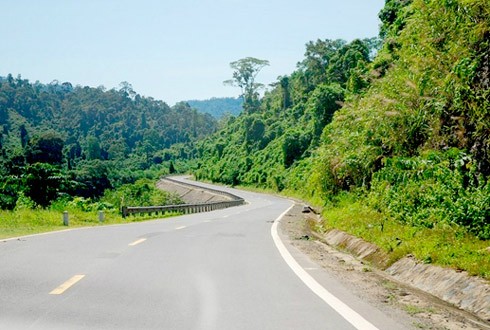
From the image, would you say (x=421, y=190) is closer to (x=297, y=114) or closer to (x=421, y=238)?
(x=421, y=238)

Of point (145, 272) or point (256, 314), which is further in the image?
point (145, 272)

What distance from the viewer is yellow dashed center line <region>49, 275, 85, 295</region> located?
627 cm

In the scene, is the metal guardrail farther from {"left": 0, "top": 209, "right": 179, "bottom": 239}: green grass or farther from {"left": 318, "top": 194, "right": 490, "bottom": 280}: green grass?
{"left": 318, "top": 194, "right": 490, "bottom": 280}: green grass

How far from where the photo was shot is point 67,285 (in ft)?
21.9

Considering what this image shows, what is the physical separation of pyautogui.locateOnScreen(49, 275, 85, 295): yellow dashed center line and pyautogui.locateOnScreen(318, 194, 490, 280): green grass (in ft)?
17.5

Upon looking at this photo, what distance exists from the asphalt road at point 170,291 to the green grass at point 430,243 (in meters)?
1.82

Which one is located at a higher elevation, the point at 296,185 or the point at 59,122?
the point at 59,122

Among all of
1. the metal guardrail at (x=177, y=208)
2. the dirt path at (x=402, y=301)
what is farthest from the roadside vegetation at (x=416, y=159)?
the metal guardrail at (x=177, y=208)

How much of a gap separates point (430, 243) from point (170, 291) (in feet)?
16.5

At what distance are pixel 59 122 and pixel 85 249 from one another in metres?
194

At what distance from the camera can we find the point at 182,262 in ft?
29.5

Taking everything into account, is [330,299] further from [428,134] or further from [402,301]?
[428,134]

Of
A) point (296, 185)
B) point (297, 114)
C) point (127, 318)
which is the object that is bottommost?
point (296, 185)

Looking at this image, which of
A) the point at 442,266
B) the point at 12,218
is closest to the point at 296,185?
the point at 12,218
